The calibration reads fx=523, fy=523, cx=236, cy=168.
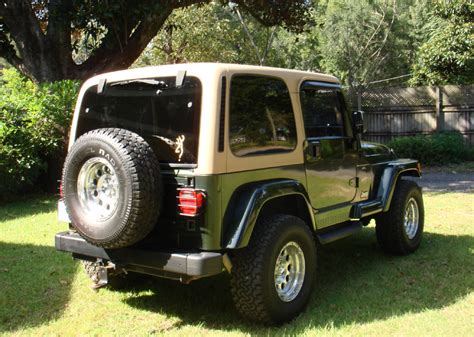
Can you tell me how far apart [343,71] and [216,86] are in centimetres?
3232

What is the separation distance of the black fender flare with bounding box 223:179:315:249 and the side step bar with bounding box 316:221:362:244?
91cm

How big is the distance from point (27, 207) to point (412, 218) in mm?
6578

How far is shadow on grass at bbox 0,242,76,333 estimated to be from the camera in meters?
4.41

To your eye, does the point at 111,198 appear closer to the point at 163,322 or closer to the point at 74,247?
the point at 74,247

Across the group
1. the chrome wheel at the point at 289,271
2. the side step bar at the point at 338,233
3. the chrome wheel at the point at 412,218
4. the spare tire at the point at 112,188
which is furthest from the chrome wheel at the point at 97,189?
the chrome wheel at the point at 412,218

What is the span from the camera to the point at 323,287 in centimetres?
509

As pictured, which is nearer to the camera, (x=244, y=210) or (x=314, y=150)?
(x=244, y=210)

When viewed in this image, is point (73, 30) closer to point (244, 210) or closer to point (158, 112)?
point (158, 112)

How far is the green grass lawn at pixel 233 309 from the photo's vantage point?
408cm

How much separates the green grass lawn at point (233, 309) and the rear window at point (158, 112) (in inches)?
56.2

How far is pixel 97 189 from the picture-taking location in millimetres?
3920

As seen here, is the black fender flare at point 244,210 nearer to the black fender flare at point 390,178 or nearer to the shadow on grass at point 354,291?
the shadow on grass at point 354,291

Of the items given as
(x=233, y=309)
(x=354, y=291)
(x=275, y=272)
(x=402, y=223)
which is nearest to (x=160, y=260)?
(x=275, y=272)

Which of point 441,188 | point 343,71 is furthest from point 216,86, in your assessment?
point 343,71
